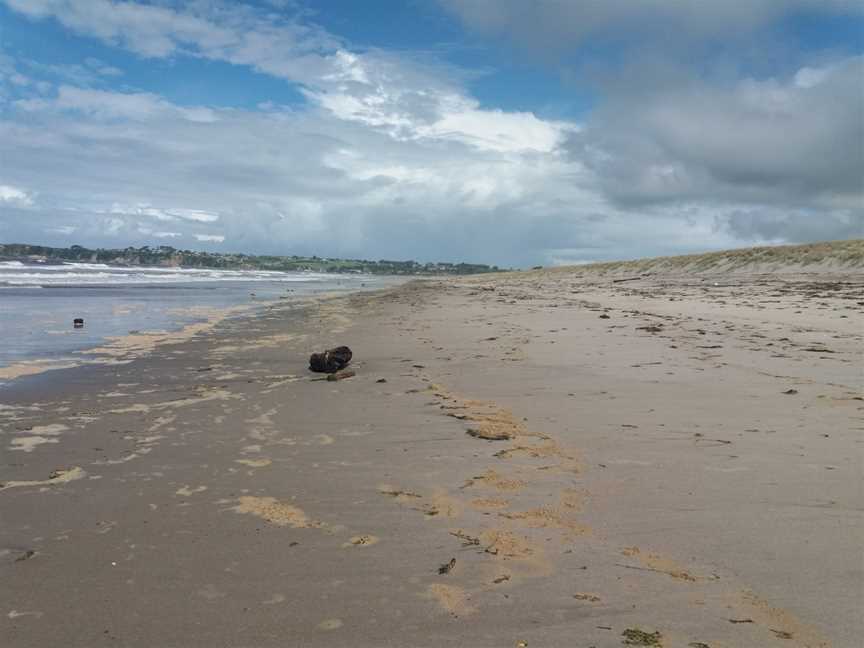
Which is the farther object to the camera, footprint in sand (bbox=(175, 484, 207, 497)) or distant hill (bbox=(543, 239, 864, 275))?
distant hill (bbox=(543, 239, 864, 275))

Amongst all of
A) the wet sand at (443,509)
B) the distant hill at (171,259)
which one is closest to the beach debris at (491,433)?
the wet sand at (443,509)

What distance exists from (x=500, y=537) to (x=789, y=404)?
165 inches

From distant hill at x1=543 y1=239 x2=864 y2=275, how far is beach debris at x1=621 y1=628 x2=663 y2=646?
3362 cm

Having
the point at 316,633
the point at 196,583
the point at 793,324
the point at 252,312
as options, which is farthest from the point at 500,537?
the point at 252,312

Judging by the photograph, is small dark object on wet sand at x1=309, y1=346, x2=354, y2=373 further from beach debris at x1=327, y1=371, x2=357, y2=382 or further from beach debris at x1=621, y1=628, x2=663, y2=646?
beach debris at x1=621, y1=628, x2=663, y2=646

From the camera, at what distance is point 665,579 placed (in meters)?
2.89

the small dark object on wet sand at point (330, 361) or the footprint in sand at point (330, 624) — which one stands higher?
the small dark object on wet sand at point (330, 361)

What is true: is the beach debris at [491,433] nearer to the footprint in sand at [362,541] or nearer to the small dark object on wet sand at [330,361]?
the footprint in sand at [362,541]

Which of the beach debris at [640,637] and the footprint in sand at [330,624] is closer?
the beach debris at [640,637]

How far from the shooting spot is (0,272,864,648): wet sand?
2643 mm

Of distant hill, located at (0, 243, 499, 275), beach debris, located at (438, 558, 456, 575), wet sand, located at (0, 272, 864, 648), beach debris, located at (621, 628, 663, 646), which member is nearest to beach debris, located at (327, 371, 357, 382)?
wet sand, located at (0, 272, 864, 648)

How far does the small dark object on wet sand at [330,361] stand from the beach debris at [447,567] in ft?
20.4

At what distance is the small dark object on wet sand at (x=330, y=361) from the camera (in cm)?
913

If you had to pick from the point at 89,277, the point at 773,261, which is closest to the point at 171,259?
the point at 89,277
